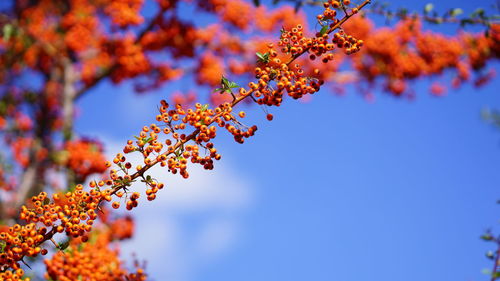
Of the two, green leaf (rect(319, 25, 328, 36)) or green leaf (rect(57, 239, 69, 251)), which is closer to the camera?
green leaf (rect(319, 25, 328, 36))

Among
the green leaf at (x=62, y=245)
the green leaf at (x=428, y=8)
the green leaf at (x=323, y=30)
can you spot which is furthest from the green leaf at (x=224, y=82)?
the green leaf at (x=428, y=8)

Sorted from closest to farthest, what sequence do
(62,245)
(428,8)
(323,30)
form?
(323,30)
(62,245)
(428,8)

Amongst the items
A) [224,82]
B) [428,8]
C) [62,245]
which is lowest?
[62,245]

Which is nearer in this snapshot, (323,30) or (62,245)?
(323,30)

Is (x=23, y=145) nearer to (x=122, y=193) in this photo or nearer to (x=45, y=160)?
(x=45, y=160)

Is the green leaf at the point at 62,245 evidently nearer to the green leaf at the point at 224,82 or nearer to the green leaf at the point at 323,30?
the green leaf at the point at 224,82

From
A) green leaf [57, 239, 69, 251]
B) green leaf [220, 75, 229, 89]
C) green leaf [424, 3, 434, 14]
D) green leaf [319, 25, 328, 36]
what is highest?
green leaf [424, 3, 434, 14]

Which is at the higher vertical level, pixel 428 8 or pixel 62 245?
pixel 428 8

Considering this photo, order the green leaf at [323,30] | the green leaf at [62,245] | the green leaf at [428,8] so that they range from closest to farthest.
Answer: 1. the green leaf at [323,30]
2. the green leaf at [62,245]
3. the green leaf at [428,8]

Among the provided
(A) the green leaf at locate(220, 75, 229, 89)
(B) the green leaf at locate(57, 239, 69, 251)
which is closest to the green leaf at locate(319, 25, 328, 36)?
(A) the green leaf at locate(220, 75, 229, 89)

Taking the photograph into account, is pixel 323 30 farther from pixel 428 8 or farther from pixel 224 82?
pixel 428 8

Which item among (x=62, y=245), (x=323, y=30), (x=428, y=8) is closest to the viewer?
(x=323, y=30)

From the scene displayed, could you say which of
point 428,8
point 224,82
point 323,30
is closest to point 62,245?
point 224,82

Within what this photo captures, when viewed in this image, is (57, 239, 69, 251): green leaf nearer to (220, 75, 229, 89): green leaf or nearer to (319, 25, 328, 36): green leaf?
(220, 75, 229, 89): green leaf
